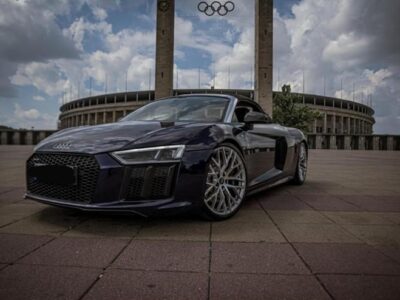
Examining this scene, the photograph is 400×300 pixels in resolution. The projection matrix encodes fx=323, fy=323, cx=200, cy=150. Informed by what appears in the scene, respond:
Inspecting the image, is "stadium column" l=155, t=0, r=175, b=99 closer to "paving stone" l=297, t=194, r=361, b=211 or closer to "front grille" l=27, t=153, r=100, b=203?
"paving stone" l=297, t=194, r=361, b=211

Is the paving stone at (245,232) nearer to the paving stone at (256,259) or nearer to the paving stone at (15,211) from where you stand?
the paving stone at (256,259)

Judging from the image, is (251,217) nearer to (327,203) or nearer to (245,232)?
(245,232)

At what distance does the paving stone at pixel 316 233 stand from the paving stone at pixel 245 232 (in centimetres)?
10

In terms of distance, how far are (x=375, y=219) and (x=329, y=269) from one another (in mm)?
1602

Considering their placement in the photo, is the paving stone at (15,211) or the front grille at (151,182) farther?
the paving stone at (15,211)

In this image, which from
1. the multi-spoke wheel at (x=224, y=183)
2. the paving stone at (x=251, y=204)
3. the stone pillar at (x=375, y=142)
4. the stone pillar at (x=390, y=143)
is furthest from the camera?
the stone pillar at (x=375, y=142)

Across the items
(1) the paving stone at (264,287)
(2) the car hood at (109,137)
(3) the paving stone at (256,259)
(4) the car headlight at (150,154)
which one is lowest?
(1) the paving stone at (264,287)

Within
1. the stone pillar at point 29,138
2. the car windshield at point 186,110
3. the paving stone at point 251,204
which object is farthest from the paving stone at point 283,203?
the stone pillar at point 29,138

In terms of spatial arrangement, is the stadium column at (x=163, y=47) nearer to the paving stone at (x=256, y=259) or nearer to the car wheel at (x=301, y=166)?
the car wheel at (x=301, y=166)

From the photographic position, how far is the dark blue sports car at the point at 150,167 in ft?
8.32

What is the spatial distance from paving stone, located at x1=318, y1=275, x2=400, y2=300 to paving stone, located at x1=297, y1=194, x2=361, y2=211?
1879 mm

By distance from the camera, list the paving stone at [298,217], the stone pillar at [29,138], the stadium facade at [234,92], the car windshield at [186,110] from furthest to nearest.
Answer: the stadium facade at [234,92] → the stone pillar at [29,138] → the car windshield at [186,110] → the paving stone at [298,217]

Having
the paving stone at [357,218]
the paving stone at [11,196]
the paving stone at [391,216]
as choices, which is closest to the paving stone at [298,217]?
the paving stone at [357,218]

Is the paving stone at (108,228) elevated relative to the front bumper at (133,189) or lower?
lower
